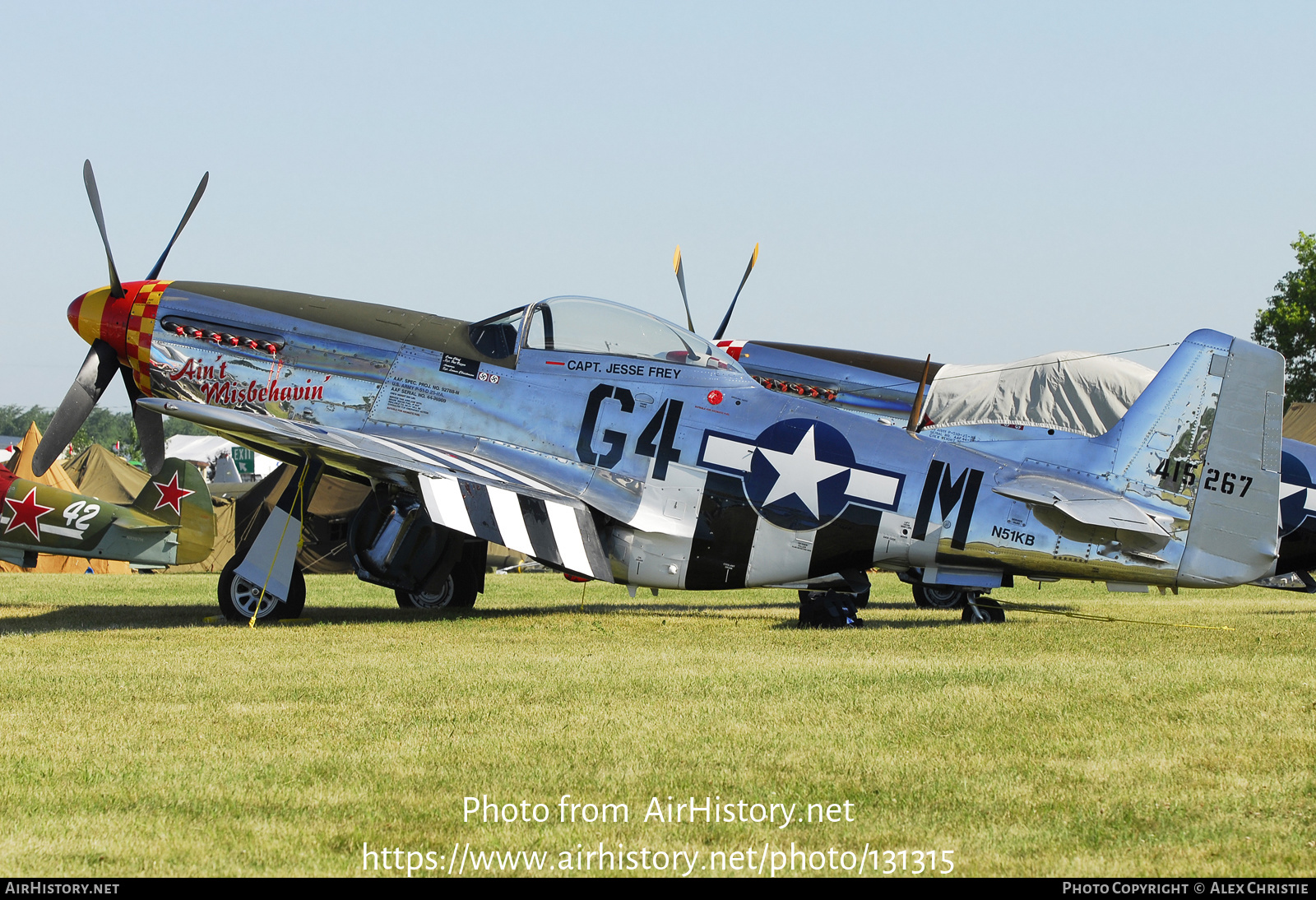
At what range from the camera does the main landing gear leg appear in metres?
10.7

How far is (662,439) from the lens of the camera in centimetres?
1046

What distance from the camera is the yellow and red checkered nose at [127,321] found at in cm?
1186

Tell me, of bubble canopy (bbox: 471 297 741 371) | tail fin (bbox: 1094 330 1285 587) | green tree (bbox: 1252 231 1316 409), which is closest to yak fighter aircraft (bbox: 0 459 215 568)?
bubble canopy (bbox: 471 297 741 371)

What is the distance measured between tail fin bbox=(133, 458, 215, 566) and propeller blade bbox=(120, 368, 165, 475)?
107 centimetres

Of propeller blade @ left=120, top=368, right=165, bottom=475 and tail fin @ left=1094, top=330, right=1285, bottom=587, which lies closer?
tail fin @ left=1094, top=330, right=1285, bottom=587

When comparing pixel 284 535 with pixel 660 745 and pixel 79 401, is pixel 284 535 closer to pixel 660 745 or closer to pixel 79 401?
pixel 79 401

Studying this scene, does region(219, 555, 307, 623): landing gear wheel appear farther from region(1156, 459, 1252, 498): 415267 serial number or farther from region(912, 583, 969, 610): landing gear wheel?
region(1156, 459, 1252, 498): 415267 serial number

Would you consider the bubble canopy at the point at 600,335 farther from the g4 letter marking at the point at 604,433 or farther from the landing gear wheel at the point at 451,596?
the landing gear wheel at the point at 451,596

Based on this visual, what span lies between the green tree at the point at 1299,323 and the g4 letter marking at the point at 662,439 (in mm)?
40782

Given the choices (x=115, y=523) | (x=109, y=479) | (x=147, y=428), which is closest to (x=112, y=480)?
(x=109, y=479)

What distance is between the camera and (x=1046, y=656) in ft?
26.5

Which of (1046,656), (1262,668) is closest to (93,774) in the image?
(1046,656)

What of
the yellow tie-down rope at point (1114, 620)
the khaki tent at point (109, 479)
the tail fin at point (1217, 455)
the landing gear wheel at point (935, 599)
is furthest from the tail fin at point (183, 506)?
the khaki tent at point (109, 479)
